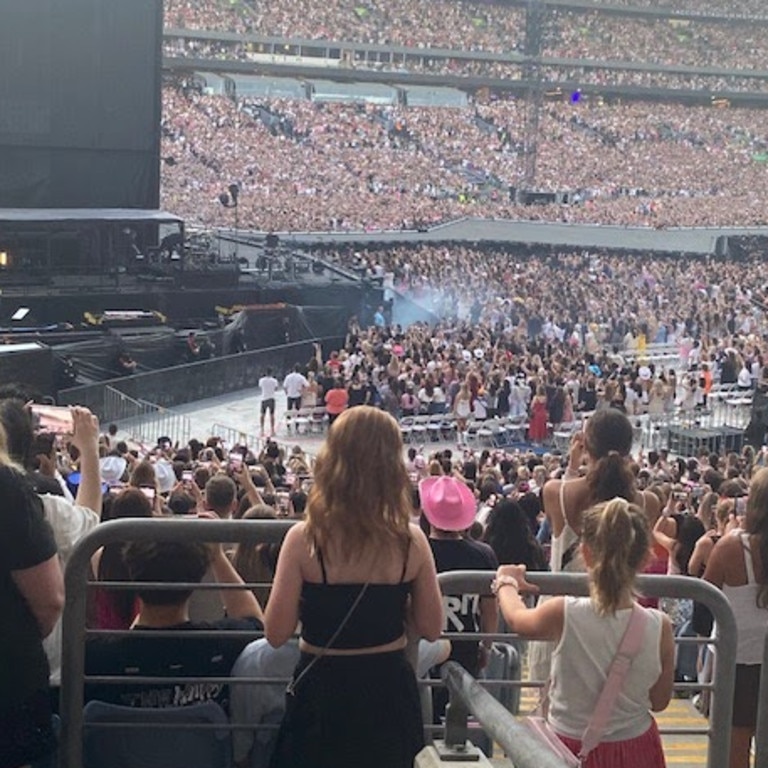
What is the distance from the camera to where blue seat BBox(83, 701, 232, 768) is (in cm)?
406

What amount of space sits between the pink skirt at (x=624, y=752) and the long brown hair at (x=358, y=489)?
751 millimetres

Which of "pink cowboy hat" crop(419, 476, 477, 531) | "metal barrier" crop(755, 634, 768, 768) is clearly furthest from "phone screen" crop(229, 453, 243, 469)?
"metal barrier" crop(755, 634, 768, 768)

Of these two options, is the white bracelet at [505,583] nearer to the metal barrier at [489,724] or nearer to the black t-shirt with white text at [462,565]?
the metal barrier at [489,724]

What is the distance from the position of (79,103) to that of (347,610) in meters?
26.1

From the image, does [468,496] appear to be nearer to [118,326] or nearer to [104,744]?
[104,744]

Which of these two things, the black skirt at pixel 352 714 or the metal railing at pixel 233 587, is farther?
the metal railing at pixel 233 587

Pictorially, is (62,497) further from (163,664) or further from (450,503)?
(450,503)

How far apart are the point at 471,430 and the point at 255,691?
57.0 ft

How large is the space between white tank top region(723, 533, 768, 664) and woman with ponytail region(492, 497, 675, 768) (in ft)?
3.58

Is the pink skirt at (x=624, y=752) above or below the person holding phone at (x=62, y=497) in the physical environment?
below

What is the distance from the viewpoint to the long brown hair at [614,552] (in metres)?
3.79

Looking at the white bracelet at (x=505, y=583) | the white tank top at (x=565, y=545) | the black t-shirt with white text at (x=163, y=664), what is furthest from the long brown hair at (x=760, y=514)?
the black t-shirt with white text at (x=163, y=664)

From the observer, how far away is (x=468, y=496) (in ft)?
16.0

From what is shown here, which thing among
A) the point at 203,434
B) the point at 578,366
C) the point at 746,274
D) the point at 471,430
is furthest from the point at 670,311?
the point at 203,434
